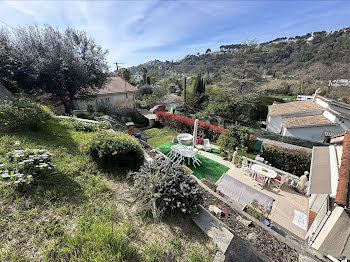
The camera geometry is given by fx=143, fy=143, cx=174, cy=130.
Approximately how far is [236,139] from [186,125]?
6066mm

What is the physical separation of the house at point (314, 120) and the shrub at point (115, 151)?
16.0 meters

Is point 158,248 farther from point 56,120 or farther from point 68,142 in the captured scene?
point 56,120

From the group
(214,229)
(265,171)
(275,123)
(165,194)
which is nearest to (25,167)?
(165,194)

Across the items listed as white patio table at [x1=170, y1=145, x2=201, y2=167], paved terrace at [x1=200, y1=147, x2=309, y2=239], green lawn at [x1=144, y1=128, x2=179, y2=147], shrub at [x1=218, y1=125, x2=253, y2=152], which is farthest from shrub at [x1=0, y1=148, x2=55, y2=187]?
shrub at [x1=218, y1=125, x2=253, y2=152]

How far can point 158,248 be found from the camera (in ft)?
7.59

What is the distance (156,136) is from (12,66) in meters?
12.0

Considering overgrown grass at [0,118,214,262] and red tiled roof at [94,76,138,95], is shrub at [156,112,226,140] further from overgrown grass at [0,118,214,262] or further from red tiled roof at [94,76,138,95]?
overgrown grass at [0,118,214,262]

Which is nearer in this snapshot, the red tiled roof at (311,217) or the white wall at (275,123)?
the red tiled roof at (311,217)

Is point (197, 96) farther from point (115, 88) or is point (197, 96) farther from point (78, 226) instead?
point (78, 226)

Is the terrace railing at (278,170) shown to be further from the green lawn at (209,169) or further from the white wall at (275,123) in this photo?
the white wall at (275,123)

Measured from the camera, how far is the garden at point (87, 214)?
7.04 ft

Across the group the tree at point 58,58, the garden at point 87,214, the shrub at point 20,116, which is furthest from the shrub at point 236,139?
the tree at point 58,58

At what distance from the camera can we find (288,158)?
32.3ft

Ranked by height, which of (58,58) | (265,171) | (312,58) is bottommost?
(265,171)
